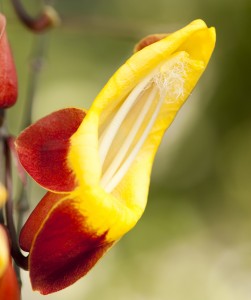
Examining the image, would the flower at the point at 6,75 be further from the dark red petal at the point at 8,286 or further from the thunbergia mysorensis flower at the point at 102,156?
the dark red petal at the point at 8,286

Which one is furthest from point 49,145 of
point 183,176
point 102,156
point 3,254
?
point 183,176

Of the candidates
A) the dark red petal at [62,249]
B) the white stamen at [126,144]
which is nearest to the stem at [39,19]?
the white stamen at [126,144]

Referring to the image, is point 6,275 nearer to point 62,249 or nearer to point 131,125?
point 62,249

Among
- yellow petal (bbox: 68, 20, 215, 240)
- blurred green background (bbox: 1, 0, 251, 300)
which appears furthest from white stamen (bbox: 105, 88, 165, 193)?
blurred green background (bbox: 1, 0, 251, 300)

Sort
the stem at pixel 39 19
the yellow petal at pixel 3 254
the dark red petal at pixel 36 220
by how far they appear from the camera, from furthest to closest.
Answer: the stem at pixel 39 19 < the dark red petal at pixel 36 220 < the yellow petal at pixel 3 254

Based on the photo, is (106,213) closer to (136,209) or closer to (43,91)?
(136,209)

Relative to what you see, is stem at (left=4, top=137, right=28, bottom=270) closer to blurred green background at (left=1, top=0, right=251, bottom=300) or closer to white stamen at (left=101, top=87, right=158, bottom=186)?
white stamen at (left=101, top=87, right=158, bottom=186)
